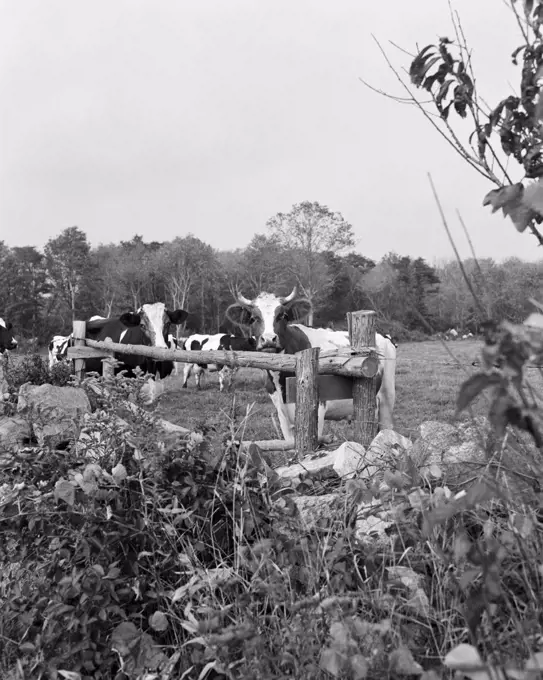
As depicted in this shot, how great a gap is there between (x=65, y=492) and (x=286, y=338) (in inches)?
204

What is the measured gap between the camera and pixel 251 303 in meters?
7.80

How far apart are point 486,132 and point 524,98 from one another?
0.49ft

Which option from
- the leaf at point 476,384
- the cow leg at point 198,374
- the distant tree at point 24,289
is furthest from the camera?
the distant tree at point 24,289

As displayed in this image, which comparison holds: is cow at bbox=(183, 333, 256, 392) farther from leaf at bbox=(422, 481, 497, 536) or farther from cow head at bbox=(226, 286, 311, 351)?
leaf at bbox=(422, 481, 497, 536)

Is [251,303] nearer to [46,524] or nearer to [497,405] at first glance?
[46,524]

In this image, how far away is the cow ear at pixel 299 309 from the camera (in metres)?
8.02

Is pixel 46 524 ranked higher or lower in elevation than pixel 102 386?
lower

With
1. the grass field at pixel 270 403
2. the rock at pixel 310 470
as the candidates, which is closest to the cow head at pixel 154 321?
the grass field at pixel 270 403

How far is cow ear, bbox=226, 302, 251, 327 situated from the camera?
26.1 ft

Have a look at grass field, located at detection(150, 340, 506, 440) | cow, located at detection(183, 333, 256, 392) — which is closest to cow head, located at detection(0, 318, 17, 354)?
grass field, located at detection(150, 340, 506, 440)

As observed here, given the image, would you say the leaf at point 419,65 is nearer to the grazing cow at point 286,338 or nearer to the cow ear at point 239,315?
the grazing cow at point 286,338

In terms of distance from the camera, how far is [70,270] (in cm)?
5491

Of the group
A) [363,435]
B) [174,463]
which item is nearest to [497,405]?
[174,463]

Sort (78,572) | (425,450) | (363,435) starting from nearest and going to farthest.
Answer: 1. (78,572)
2. (425,450)
3. (363,435)
